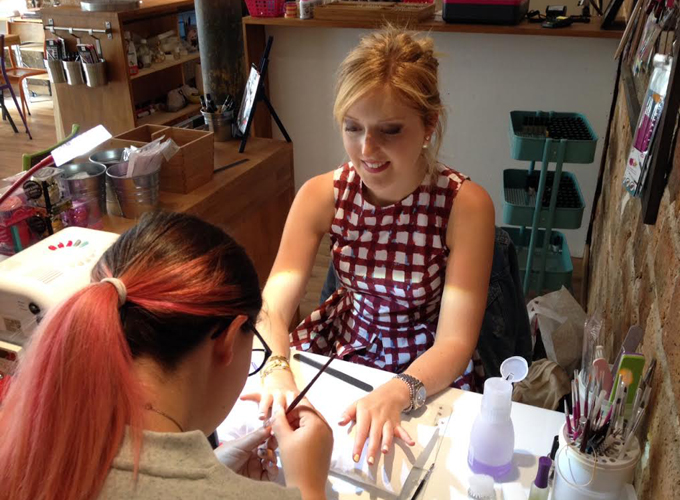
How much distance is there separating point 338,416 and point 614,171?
158 centimetres

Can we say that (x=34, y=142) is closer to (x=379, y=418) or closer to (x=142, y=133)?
(x=142, y=133)

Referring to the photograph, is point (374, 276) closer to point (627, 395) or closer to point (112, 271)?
point (627, 395)

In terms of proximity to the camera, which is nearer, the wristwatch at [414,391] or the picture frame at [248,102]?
the wristwatch at [414,391]

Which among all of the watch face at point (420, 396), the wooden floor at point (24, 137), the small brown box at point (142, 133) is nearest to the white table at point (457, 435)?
the watch face at point (420, 396)

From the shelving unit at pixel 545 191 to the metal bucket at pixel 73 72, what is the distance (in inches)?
105

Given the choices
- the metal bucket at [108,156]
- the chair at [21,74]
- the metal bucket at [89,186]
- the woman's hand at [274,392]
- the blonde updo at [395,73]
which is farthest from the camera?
the chair at [21,74]

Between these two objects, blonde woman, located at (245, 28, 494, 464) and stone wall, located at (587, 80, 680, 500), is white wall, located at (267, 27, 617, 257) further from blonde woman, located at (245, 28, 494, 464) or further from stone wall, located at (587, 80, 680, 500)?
blonde woman, located at (245, 28, 494, 464)

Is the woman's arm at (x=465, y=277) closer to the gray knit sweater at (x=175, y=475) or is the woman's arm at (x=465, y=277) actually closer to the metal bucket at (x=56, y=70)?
the gray knit sweater at (x=175, y=475)

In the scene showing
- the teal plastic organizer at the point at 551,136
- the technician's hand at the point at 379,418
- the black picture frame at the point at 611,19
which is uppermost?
the black picture frame at the point at 611,19

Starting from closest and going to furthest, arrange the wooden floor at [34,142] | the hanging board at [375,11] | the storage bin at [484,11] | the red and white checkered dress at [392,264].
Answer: the red and white checkered dress at [392,264] → the storage bin at [484,11] → the hanging board at [375,11] → the wooden floor at [34,142]

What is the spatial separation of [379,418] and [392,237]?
527 mm

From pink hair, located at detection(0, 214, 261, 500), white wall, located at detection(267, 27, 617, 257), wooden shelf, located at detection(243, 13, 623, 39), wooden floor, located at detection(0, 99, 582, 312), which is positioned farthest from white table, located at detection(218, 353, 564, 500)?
white wall, located at detection(267, 27, 617, 257)

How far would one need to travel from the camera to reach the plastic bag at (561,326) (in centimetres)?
172

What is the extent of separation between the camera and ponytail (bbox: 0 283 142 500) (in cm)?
61
